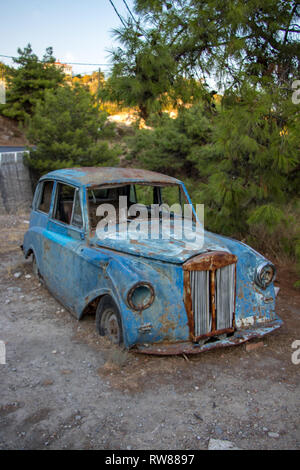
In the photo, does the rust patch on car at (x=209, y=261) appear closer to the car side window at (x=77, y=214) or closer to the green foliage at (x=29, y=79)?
the car side window at (x=77, y=214)

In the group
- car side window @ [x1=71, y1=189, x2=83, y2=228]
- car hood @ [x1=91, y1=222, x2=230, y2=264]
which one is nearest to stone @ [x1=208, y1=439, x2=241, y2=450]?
car hood @ [x1=91, y1=222, x2=230, y2=264]

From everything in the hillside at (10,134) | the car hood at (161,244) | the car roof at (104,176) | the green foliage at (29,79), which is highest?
the green foliage at (29,79)

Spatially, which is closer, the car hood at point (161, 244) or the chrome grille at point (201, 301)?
the chrome grille at point (201, 301)

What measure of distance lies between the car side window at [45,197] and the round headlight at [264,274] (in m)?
2.94

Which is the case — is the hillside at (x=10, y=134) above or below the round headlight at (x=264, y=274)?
above

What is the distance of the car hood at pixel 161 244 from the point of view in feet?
11.4

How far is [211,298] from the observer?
3.42 metres

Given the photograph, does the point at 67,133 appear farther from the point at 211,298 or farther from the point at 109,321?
the point at 211,298

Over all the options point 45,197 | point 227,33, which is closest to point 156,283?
point 45,197

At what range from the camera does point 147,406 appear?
2787mm

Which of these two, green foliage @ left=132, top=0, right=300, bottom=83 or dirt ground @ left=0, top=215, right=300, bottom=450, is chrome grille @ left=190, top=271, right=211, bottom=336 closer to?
dirt ground @ left=0, top=215, right=300, bottom=450

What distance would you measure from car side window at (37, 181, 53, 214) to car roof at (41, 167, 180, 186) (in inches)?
11.2

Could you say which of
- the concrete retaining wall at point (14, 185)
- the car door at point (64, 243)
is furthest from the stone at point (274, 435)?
the concrete retaining wall at point (14, 185)

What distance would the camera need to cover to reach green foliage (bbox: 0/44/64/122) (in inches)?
880
